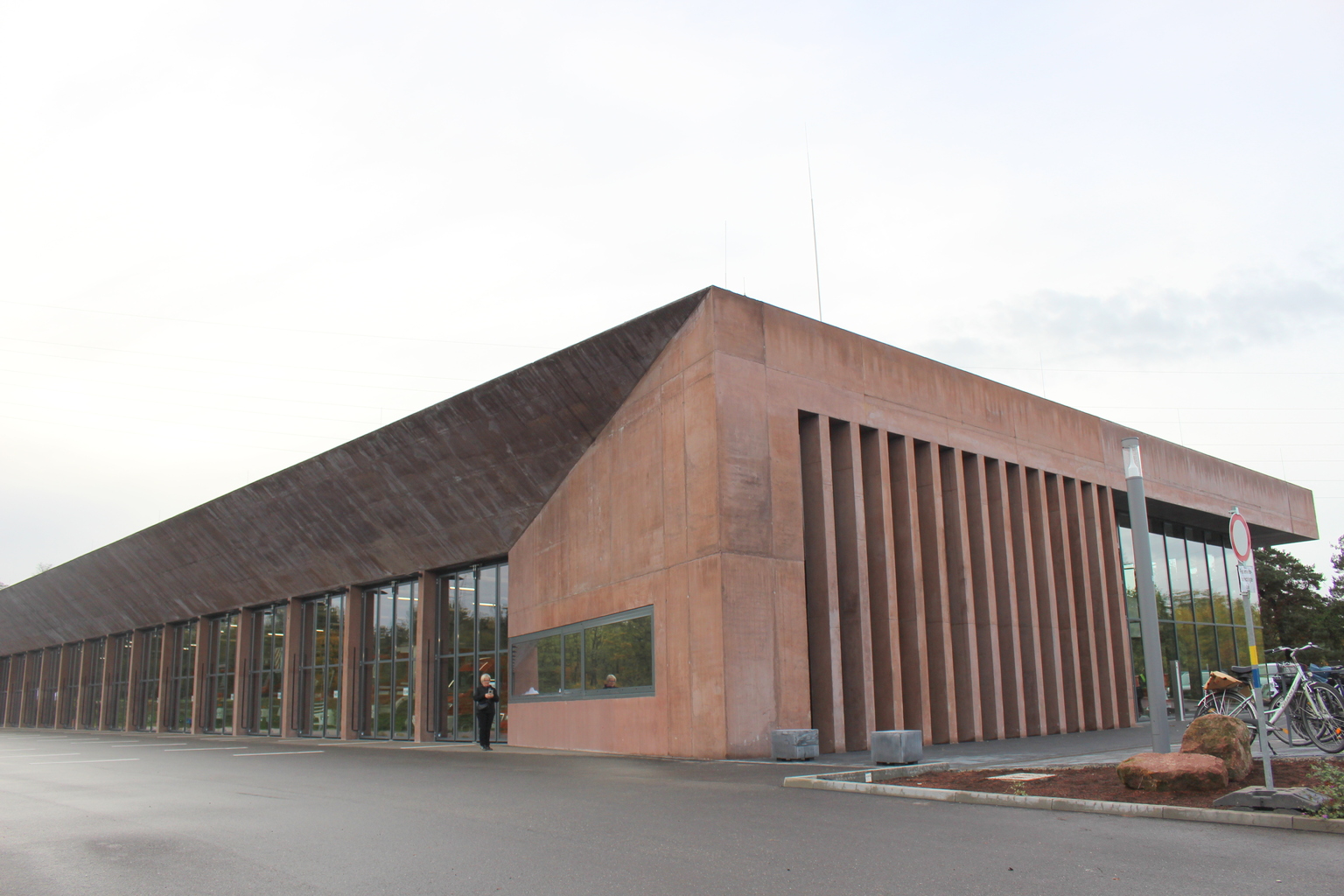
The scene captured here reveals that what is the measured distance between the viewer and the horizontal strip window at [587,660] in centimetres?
1844

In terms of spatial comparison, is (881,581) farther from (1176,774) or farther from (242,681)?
(242,681)

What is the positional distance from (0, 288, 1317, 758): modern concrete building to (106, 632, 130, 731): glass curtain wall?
17.6 meters

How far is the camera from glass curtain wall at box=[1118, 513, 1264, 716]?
1120 inches

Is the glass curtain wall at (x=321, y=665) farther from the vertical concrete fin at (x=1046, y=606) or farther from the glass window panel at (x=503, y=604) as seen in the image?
the vertical concrete fin at (x=1046, y=606)

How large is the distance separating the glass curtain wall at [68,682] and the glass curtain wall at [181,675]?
1323 centimetres

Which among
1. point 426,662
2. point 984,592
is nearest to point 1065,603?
point 984,592

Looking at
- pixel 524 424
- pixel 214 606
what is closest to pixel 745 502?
pixel 524 424

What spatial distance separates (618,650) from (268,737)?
20.2 metres

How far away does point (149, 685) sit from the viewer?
45.0 meters

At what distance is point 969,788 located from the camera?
10445 millimetres

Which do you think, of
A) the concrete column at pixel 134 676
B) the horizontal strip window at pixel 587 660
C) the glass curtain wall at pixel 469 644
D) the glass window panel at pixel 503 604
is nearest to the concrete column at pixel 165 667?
the concrete column at pixel 134 676

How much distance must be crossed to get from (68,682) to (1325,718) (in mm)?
58914

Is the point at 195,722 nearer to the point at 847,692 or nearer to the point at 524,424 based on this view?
the point at 524,424

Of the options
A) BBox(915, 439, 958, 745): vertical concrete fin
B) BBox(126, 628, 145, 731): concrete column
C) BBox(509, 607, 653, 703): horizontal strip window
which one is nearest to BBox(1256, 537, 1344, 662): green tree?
BBox(915, 439, 958, 745): vertical concrete fin
